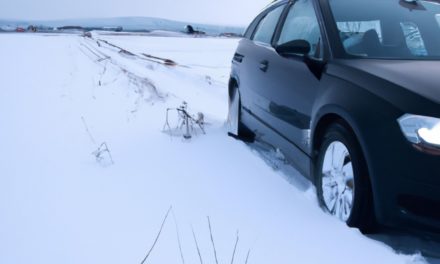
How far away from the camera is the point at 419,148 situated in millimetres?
2307

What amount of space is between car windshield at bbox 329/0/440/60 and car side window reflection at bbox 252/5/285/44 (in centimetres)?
111

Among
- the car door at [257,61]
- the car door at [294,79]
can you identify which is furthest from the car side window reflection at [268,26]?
the car door at [294,79]

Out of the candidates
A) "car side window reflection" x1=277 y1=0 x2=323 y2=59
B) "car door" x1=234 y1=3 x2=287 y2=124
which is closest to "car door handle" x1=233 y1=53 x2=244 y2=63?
"car door" x1=234 y1=3 x2=287 y2=124

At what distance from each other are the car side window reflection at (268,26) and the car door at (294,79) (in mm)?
231

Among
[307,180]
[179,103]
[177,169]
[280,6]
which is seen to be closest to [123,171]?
[177,169]

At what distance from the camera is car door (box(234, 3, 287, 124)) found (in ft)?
14.5

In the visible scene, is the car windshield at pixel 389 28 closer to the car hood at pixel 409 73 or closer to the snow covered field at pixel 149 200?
the car hood at pixel 409 73

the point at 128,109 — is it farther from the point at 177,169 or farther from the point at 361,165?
the point at 361,165

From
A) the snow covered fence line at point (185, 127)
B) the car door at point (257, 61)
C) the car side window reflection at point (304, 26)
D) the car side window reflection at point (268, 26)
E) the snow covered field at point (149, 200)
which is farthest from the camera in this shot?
the snow covered fence line at point (185, 127)

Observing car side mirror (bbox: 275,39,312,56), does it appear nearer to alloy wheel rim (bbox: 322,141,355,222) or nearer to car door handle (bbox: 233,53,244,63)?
alloy wheel rim (bbox: 322,141,355,222)

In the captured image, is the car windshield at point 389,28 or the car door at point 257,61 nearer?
the car windshield at point 389,28

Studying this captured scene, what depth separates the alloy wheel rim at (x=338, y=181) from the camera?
2.80 metres

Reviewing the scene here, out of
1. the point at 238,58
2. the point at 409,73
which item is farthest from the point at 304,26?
the point at 238,58

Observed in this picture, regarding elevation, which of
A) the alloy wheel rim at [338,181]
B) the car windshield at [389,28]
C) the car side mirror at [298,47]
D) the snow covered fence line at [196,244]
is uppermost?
the car windshield at [389,28]
